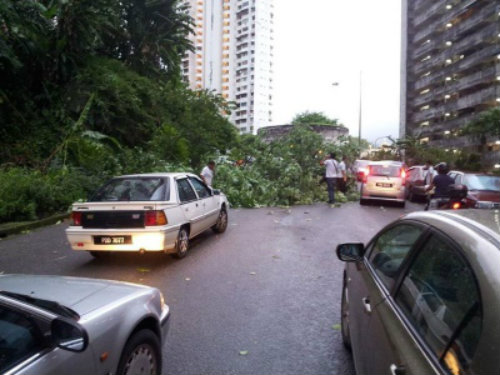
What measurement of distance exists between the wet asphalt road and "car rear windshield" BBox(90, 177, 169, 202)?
3.62ft

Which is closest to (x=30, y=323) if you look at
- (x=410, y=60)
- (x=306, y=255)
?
(x=306, y=255)

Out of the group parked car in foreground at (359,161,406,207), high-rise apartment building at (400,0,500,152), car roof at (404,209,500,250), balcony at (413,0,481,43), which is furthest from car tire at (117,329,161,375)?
balcony at (413,0,481,43)

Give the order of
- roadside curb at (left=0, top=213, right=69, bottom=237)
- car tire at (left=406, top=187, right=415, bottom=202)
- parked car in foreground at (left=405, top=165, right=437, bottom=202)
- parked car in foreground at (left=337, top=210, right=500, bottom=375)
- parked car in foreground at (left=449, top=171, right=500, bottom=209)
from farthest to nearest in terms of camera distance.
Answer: car tire at (left=406, top=187, right=415, bottom=202), parked car in foreground at (left=405, top=165, right=437, bottom=202), parked car in foreground at (left=449, top=171, right=500, bottom=209), roadside curb at (left=0, top=213, right=69, bottom=237), parked car in foreground at (left=337, top=210, right=500, bottom=375)

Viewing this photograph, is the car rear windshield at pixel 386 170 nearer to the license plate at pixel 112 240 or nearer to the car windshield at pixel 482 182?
the car windshield at pixel 482 182

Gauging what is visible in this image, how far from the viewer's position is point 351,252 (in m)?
3.73

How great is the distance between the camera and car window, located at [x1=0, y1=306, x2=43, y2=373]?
83.0 inches

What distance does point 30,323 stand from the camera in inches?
91.4

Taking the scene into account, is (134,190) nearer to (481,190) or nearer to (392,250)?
(392,250)

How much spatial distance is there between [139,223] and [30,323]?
4.69 metres

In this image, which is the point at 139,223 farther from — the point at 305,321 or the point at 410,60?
the point at 410,60

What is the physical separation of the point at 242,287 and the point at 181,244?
196 cm

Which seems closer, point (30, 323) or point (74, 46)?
point (30, 323)

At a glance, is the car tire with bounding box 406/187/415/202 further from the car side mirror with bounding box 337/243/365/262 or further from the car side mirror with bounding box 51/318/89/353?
the car side mirror with bounding box 51/318/89/353

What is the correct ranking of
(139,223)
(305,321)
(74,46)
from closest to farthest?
(305,321) → (139,223) → (74,46)
